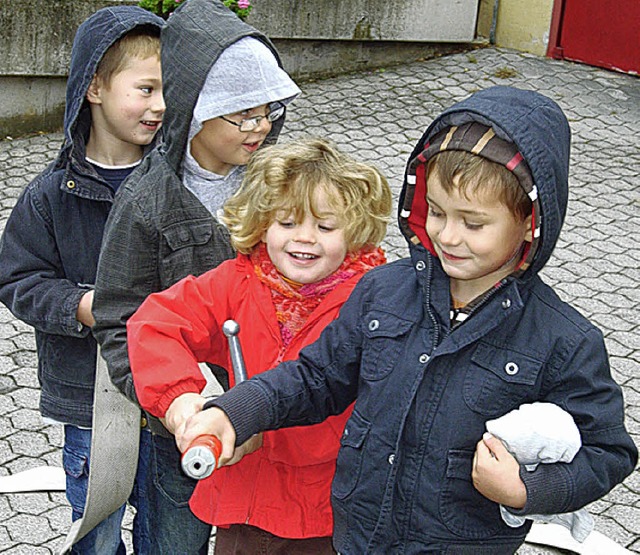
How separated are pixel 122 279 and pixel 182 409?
0.48 metres

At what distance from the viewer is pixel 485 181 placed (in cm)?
191

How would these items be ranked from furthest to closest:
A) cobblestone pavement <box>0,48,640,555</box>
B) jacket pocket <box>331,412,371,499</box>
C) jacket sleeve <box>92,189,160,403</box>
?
1. cobblestone pavement <box>0,48,640,555</box>
2. jacket sleeve <box>92,189,160,403</box>
3. jacket pocket <box>331,412,371,499</box>

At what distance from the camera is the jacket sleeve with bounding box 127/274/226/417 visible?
7.37 ft

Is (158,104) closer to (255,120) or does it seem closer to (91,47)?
(91,47)

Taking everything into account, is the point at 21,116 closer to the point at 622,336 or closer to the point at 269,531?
the point at 622,336

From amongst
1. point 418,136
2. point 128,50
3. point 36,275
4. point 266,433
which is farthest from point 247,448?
point 418,136

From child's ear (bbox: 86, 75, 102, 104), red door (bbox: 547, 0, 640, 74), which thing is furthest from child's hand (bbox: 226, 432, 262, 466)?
red door (bbox: 547, 0, 640, 74)

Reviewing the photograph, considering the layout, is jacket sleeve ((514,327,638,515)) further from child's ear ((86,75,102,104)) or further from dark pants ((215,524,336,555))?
child's ear ((86,75,102,104))

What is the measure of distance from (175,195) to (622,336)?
337 cm

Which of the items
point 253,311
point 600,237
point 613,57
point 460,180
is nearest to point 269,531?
point 253,311

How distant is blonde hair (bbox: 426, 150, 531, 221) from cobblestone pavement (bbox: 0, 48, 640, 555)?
219 cm

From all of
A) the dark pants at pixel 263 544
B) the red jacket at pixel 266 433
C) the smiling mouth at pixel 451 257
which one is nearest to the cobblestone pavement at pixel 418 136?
the dark pants at pixel 263 544

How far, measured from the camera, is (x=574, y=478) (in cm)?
190

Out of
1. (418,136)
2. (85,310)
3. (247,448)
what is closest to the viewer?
(247,448)
